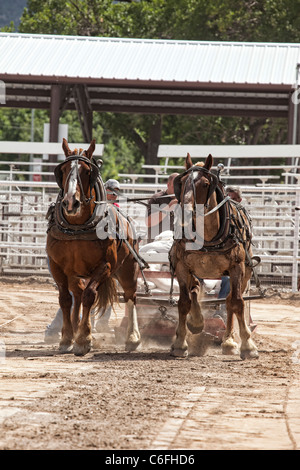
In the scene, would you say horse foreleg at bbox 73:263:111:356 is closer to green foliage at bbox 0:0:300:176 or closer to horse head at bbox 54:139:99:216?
horse head at bbox 54:139:99:216

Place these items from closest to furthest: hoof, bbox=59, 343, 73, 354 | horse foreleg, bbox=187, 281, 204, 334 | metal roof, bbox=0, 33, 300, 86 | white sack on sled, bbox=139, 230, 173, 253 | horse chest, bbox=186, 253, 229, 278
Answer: horse chest, bbox=186, 253, 229, 278, hoof, bbox=59, 343, 73, 354, horse foreleg, bbox=187, 281, 204, 334, white sack on sled, bbox=139, 230, 173, 253, metal roof, bbox=0, 33, 300, 86

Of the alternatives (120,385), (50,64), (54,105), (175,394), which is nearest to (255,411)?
(175,394)

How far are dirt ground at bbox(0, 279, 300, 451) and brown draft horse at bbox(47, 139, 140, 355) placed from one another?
15.6 inches

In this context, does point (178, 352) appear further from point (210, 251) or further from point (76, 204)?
point (76, 204)

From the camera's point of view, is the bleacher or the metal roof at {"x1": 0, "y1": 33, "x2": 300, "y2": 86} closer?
the bleacher

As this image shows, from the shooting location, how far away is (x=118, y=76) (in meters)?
26.3

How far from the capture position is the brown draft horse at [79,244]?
9.14m

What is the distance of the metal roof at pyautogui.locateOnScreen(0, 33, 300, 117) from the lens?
26141mm

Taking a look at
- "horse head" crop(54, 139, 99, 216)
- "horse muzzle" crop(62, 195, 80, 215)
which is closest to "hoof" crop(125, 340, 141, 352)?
"horse head" crop(54, 139, 99, 216)

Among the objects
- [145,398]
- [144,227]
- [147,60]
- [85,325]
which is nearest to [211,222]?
[85,325]

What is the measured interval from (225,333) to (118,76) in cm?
1767

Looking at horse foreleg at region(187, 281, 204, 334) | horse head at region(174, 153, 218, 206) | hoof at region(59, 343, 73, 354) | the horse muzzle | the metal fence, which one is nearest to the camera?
the horse muzzle

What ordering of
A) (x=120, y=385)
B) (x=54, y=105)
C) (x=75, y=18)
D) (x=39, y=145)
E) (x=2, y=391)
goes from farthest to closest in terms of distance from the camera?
(x=75, y=18), (x=54, y=105), (x=39, y=145), (x=120, y=385), (x=2, y=391)
